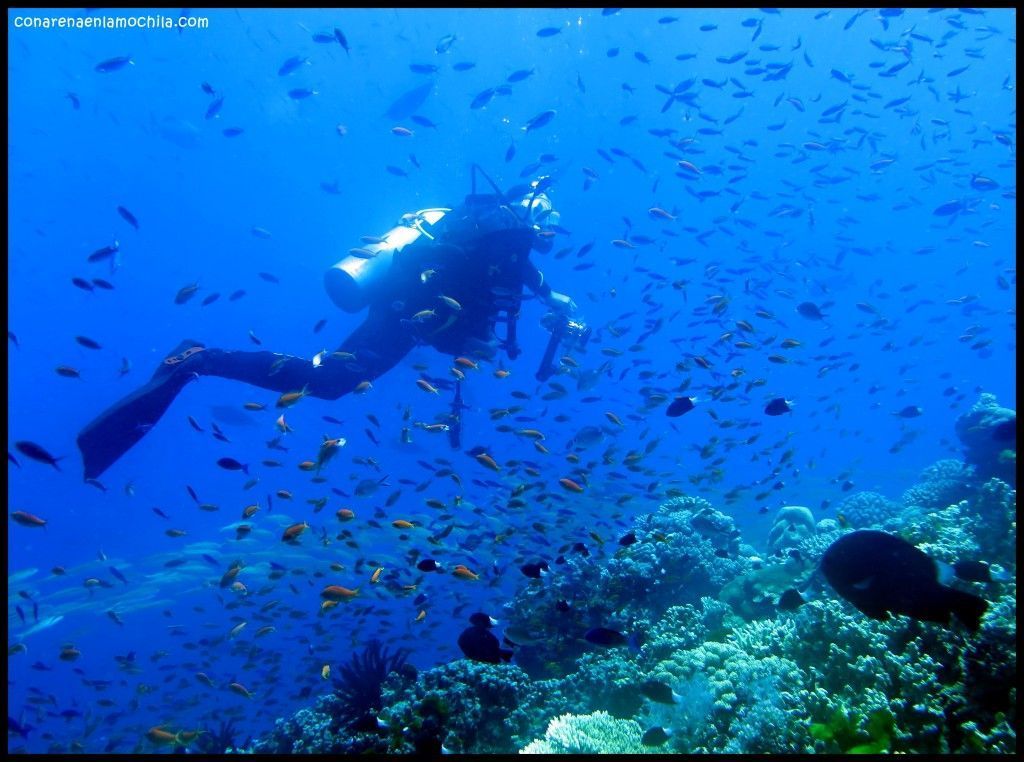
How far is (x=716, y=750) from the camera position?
5.34 metres

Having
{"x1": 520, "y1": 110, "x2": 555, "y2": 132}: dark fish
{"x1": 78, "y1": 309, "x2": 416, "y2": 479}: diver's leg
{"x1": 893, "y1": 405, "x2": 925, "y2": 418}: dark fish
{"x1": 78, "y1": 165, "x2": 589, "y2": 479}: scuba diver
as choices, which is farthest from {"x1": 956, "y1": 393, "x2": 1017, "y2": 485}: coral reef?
{"x1": 78, "y1": 309, "x2": 416, "y2": 479}: diver's leg

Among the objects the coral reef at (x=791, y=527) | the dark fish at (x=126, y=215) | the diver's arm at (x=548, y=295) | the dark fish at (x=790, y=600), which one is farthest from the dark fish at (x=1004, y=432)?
the dark fish at (x=126, y=215)

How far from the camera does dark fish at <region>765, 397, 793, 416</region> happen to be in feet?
23.8

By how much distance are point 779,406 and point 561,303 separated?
14.8ft

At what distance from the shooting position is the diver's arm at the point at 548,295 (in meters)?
10.1

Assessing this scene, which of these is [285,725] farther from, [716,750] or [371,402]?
[371,402]

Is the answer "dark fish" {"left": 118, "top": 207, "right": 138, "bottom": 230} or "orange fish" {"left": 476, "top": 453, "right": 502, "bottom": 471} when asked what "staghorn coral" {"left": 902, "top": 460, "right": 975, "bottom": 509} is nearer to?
"orange fish" {"left": 476, "top": 453, "right": 502, "bottom": 471}

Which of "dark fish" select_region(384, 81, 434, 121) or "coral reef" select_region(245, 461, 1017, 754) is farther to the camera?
"dark fish" select_region(384, 81, 434, 121)

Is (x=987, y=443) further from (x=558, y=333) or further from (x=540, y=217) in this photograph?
(x=540, y=217)

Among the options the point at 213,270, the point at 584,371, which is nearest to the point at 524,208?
the point at 584,371

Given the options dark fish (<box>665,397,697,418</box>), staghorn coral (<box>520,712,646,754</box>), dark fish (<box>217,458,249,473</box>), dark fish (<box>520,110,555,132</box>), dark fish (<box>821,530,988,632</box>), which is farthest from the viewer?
dark fish (<box>520,110,555,132</box>)

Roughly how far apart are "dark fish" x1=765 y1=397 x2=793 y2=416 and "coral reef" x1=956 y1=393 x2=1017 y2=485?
466 cm

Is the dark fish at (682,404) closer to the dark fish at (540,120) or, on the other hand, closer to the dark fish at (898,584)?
the dark fish at (898,584)

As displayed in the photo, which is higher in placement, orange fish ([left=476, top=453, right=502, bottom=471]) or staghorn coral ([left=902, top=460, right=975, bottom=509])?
staghorn coral ([left=902, top=460, right=975, bottom=509])
